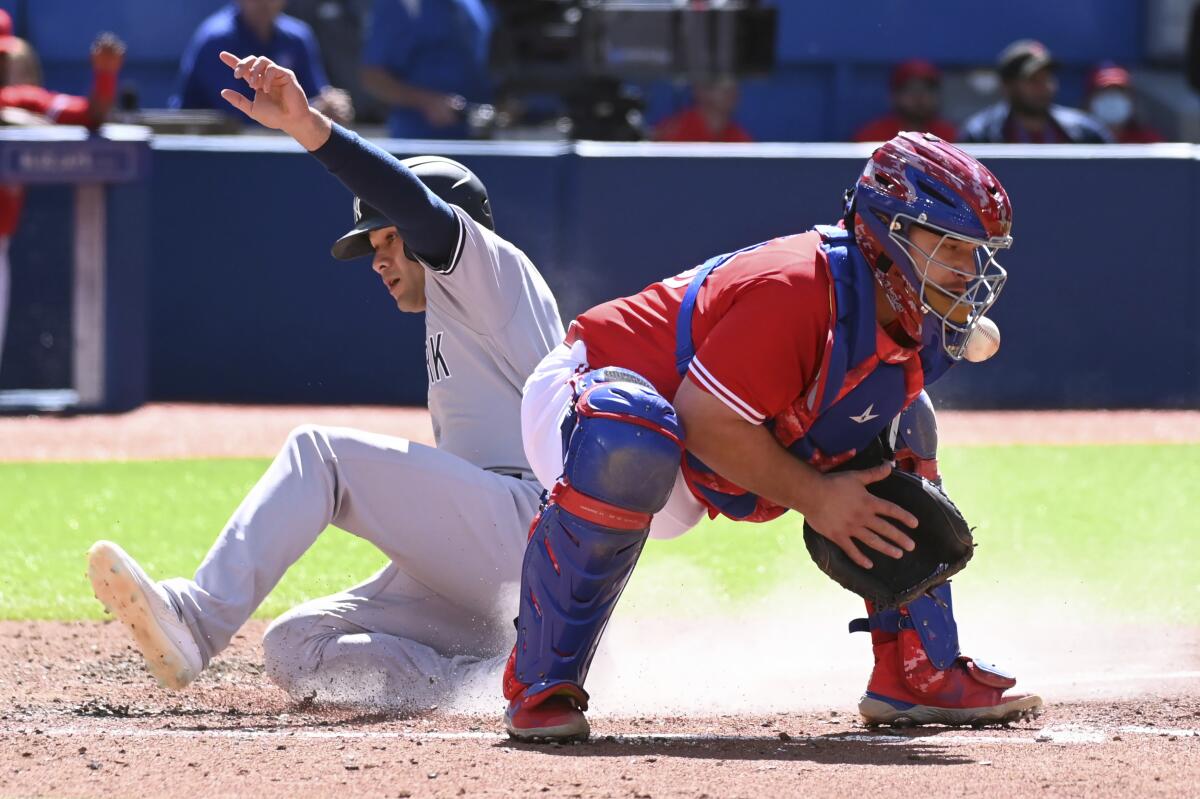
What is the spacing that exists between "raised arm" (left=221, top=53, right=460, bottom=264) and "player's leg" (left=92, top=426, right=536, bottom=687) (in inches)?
21.8

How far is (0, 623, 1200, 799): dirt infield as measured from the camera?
3578mm

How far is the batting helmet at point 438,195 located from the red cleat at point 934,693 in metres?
1.50

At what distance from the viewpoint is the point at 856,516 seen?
13.1 ft

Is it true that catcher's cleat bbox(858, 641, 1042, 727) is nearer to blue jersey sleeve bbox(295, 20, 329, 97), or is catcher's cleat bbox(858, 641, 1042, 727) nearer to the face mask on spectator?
blue jersey sleeve bbox(295, 20, 329, 97)

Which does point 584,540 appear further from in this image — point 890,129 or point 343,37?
point 343,37

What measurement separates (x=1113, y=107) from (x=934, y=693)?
9.85 m

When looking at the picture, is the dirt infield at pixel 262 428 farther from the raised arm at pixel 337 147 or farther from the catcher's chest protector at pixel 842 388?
the catcher's chest protector at pixel 842 388

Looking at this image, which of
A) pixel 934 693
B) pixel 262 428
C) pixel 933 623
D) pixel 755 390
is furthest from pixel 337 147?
pixel 262 428

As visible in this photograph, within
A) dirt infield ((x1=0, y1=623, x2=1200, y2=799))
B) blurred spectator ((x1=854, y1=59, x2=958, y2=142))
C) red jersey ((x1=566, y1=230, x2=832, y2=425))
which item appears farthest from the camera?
blurred spectator ((x1=854, y1=59, x2=958, y2=142))

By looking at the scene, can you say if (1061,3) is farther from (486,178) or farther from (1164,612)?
(1164,612)

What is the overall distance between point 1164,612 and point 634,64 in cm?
647

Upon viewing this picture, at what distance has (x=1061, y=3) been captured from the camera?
15.7 meters

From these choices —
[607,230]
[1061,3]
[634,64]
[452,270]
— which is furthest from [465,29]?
[452,270]

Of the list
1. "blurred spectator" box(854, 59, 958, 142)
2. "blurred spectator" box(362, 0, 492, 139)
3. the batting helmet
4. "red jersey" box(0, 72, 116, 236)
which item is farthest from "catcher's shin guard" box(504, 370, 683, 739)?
"blurred spectator" box(854, 59, 958, 142)
